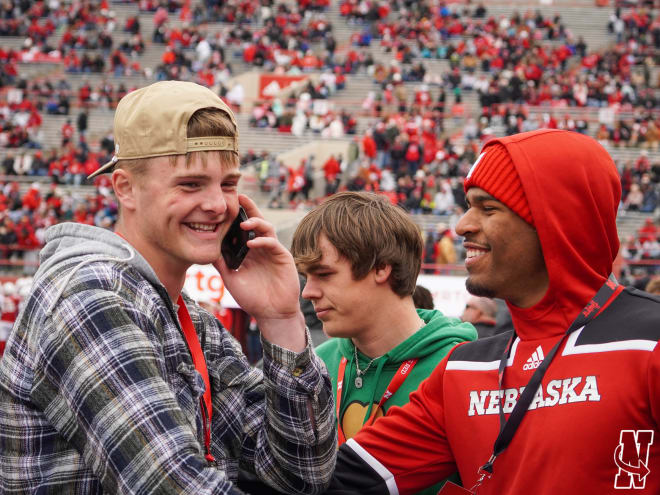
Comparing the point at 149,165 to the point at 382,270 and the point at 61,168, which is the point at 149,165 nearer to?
the point at 382,270

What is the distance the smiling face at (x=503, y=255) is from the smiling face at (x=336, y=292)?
2.41 feet

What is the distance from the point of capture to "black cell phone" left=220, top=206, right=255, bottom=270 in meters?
2.66

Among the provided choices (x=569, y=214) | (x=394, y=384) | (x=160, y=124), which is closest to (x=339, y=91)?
(x=394, y=384)

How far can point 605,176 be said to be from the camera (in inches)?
103

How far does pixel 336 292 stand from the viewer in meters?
3.44

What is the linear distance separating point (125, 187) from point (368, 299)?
1.27 m

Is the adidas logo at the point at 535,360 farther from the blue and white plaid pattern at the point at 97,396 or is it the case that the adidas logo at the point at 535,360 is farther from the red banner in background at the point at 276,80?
the red banner in background at the point at 276,80

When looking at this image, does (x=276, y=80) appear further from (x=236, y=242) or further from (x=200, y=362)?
(x=200, y=362)

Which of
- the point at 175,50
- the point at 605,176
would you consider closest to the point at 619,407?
the point at 605,176

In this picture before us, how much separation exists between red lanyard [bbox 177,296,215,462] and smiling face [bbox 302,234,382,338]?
0.86 meters

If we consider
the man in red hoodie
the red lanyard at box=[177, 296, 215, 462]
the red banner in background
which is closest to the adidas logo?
the man in red hoodie

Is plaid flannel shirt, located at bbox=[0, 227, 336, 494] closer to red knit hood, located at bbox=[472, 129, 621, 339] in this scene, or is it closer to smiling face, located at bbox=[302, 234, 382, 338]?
red knit hood, located at bbox=[472, 129, 621, 339]

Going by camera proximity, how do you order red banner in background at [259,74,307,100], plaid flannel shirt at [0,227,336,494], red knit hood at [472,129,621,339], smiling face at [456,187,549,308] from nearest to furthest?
plaid flannel shirt at [0,227,336,494], red knit hood at [472,129,621,339], smiling face at [456,187,549,308], red banner in background at [259,74,307,100]

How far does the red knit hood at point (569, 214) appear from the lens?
258 cm
